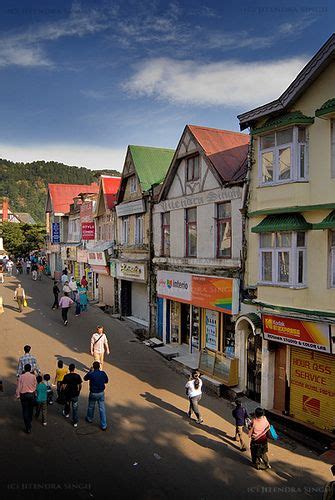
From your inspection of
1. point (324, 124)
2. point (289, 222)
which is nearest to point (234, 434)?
point (289, 222)

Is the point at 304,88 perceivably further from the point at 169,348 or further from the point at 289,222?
the point at 169,348

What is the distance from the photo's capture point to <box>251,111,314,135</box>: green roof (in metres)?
12.1

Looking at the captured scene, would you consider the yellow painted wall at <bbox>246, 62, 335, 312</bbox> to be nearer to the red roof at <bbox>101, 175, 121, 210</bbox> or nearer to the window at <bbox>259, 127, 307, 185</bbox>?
the window at <bbox>259, 127, 307, 185</bbox>

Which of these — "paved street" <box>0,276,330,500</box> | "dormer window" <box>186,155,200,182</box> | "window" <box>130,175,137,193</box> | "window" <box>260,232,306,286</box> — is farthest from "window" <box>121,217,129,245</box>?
"window" <box>260,232,306,286</box>

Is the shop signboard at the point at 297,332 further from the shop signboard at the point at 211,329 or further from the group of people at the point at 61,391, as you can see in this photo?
the group of people at the point at 61,391

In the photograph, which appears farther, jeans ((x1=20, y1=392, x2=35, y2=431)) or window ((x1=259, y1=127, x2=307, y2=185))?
window ((x1=259, y1=127, x2=307, y2=185))

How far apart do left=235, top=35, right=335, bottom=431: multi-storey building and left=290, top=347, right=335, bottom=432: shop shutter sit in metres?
0.03

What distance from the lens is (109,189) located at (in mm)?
29156

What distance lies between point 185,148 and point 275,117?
5.87m

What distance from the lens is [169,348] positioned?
19.6m

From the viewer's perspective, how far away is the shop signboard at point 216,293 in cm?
1516

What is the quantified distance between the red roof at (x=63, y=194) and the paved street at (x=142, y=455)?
2841 cm

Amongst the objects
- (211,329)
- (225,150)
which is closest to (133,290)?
(211,329)

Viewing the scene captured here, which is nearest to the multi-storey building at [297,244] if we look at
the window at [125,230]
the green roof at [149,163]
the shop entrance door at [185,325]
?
the shop entrance door at [185,325]
